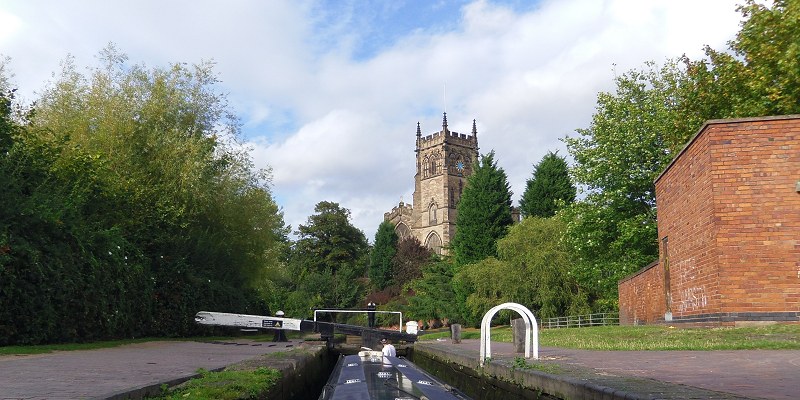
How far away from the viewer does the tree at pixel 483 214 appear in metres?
54.5

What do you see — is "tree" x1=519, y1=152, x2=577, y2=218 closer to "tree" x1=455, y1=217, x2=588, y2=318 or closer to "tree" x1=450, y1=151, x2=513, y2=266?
"tree" x1=450, y1=151, x2=513, y2=266

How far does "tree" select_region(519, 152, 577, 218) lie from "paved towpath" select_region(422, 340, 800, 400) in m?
43.8

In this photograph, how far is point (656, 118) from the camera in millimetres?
28953

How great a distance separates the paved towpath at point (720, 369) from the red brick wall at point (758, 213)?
3.91m

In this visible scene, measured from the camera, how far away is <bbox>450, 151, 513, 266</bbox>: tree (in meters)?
54.5

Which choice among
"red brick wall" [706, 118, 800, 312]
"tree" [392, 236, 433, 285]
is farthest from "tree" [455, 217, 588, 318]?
"tree" [392, 236, 433, 285]

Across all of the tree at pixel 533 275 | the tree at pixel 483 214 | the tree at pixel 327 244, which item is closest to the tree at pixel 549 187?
the tree at pixel 483 214

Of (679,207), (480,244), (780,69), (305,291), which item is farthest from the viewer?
(305,291)

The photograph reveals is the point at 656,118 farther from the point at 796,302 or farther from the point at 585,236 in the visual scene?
the point at 796,302

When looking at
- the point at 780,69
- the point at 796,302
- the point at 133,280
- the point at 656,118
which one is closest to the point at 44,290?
the point at 133,280

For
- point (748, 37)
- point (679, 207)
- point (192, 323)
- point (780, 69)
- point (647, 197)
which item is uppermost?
point (748, 37)

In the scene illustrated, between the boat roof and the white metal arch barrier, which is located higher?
the white metal arch barrier

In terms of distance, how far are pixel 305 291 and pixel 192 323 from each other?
142ft

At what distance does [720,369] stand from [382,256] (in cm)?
8914
